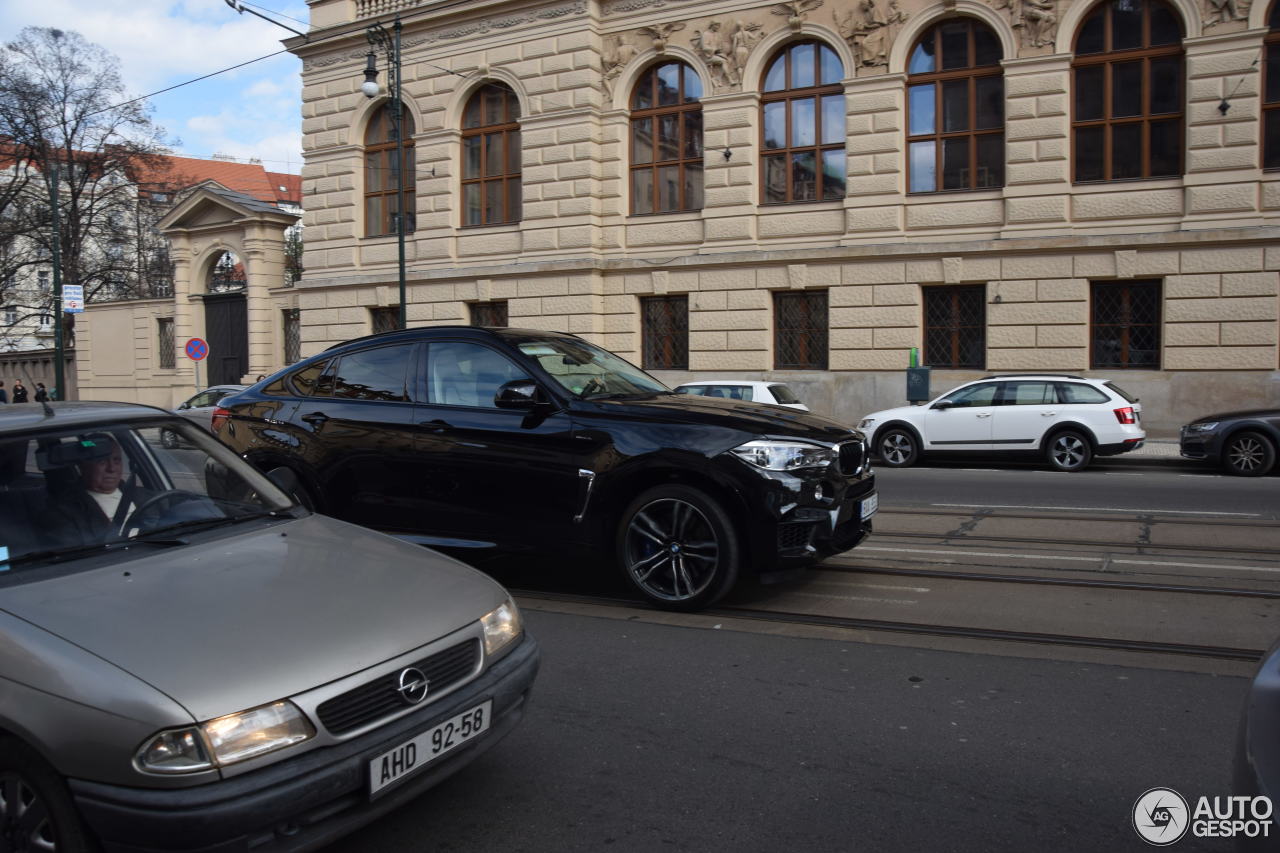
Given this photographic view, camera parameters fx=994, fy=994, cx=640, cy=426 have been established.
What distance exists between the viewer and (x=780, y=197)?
2234cm

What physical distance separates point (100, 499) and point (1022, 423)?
46.7 feet

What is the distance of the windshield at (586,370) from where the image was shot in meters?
6.38

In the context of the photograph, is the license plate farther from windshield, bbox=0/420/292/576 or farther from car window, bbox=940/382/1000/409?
car window, bbox=940/382/1000/409

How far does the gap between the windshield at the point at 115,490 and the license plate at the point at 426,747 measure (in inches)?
50.6

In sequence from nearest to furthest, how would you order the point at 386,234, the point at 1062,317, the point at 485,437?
the point at 485,437
the point at 1062,317
the point at 386,234

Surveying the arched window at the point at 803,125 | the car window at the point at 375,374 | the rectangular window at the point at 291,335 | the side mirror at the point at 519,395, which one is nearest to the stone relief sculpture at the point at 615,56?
the arched window at the point at 803,125

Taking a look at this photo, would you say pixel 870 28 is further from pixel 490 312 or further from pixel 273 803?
pixel 273 803

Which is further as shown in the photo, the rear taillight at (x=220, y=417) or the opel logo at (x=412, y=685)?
the rear taillight at (x=220, y=417)

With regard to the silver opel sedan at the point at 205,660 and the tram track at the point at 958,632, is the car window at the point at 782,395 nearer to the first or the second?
the tram track at the point at 958,632

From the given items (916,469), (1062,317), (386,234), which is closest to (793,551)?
(916,469)

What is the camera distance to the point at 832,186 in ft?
71.6

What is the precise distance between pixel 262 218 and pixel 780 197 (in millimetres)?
16668

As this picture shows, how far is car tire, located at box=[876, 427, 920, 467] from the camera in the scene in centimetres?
1627

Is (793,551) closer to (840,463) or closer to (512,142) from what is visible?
(840,463)
